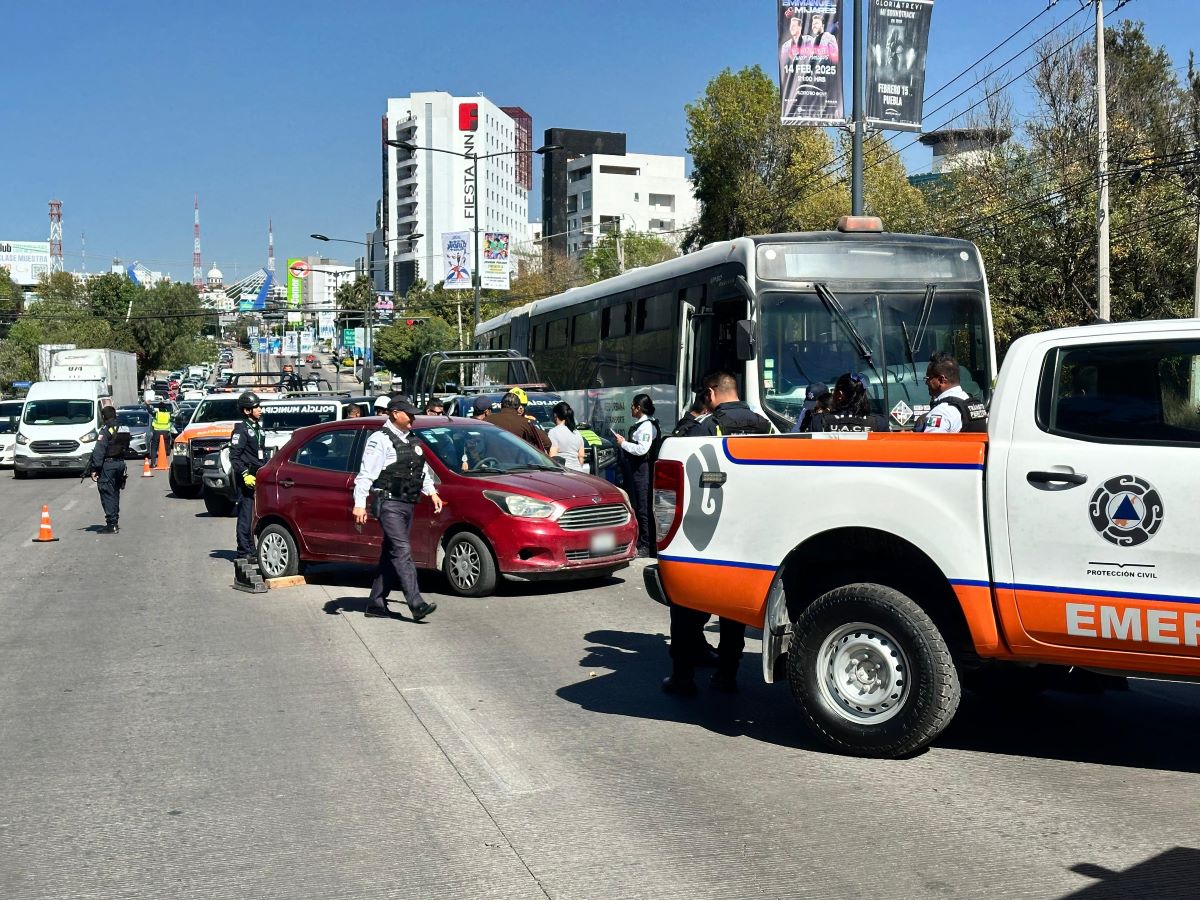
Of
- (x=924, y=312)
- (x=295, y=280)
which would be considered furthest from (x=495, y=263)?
(x=295, y=280)

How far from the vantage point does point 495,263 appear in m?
57.6

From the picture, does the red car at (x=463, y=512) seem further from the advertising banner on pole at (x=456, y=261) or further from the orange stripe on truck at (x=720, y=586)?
the advertising banner on pole at (x=456, y=261)

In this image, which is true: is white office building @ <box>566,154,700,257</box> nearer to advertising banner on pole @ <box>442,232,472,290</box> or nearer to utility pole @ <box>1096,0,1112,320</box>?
advertising banner on pole @ <box>442,232,472,290</box>

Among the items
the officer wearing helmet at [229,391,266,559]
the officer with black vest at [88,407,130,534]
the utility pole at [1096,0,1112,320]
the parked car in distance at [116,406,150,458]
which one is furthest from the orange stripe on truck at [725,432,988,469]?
the parked car in distance at [116,406,150,458]

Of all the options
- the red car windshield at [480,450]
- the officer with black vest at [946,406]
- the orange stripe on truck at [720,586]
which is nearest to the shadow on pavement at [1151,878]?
the orange stripe on truck at [720,586]

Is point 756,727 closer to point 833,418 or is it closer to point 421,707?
point 421,707

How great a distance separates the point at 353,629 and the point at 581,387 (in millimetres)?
13198

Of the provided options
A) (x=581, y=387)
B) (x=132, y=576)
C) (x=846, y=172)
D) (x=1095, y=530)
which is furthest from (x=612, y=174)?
(x=1095, y=530)

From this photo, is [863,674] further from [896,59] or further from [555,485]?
[896,59]

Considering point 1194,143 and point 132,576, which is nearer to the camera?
point 132,576

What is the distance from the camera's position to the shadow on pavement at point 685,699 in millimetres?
7336

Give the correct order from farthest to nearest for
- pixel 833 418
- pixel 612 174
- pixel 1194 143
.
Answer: pixel 612 174 < pixel 1194 143 < pixel 833 418

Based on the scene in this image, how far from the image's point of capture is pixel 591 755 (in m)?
6.76

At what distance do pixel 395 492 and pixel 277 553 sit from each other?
3.16 m
